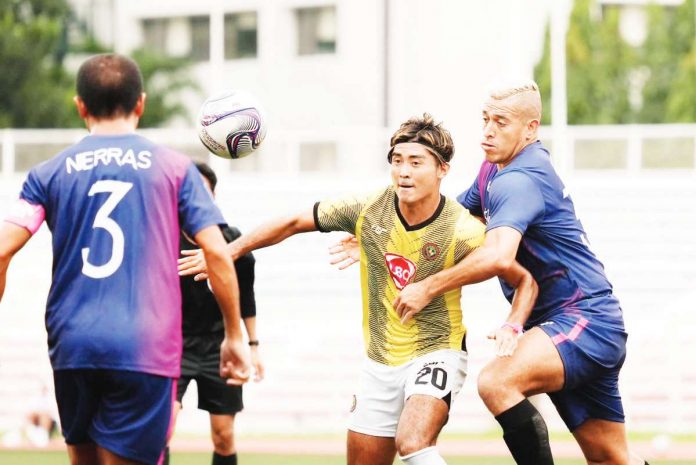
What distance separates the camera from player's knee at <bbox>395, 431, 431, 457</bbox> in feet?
18.4

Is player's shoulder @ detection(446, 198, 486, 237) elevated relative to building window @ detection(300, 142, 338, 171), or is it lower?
elevated

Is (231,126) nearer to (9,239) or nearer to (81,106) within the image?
(81,106)

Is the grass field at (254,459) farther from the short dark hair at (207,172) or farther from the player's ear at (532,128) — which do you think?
the player's ear at (532,128)

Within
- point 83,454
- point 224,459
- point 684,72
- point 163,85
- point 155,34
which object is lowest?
point 224,459

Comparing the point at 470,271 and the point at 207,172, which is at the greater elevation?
the point at 207,172

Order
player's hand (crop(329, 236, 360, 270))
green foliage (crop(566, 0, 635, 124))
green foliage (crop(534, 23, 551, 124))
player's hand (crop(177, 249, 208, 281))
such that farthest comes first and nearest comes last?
1. green foliage (crop(566, 0, 635, 124))
2. green foliage (crop(534, 23, 551, 124))
3. player's hand (crop(329, 236, 360, 270))
4. player's hand (crop(177, 249, 208, 281))

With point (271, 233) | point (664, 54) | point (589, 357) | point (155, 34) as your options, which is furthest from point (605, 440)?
point (664, 54)

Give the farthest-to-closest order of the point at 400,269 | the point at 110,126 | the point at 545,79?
the point at 545,79, the point at 400,269, the point at 110,126

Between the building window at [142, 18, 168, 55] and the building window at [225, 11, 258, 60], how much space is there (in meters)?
3.08

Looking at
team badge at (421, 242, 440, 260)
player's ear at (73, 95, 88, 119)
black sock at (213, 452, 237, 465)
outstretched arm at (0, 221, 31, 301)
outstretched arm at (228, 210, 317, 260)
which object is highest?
player's ear at (73, 95, 88, 119)

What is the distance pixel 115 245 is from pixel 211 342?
299cm

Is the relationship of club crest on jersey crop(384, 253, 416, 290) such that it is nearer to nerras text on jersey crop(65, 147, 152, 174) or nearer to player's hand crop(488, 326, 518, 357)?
player's hand crop(488, 326, 518, 357)

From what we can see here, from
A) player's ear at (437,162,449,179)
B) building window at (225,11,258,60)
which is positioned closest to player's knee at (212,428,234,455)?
player's ear at (437,162,449,179)

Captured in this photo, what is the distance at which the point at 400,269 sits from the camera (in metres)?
5.95
